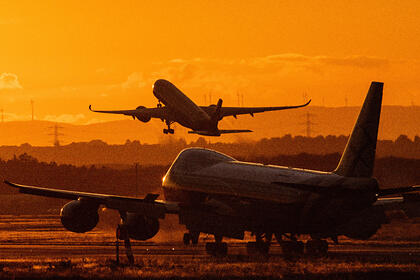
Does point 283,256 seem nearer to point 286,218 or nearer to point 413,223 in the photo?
point 286,218

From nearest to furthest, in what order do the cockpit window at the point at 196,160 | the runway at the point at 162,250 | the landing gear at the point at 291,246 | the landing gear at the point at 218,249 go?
the landing gear at the point at 291,246 < the landing gear at the point at 218,249 < the runway at the point at 162,250 < the cockpit window at the point at 196,160

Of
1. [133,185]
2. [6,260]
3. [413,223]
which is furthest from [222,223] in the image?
[133,185]

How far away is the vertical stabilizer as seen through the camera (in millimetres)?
52875

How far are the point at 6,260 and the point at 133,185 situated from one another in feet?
388

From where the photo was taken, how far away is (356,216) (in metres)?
54.1

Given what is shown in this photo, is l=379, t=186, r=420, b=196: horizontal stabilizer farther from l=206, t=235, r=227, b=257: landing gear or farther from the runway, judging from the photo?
l=206, t=235, r=227, b=257: landing gear

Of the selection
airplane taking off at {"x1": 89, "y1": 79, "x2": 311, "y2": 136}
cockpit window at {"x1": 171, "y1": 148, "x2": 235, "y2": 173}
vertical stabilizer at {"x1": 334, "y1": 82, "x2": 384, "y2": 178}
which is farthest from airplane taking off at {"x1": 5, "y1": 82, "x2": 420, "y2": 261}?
airplane taking off at {"x1": 89, "y1": 79, "x2": 311, "y2": 136}

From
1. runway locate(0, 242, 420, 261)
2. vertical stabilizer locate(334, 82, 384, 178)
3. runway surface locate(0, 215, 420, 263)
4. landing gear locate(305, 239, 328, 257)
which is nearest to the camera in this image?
vertical stabilizer locate(334, 82, 384, 178)

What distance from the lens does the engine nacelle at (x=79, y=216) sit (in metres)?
56.4

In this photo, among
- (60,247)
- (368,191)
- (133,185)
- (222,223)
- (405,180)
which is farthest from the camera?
(133,185)

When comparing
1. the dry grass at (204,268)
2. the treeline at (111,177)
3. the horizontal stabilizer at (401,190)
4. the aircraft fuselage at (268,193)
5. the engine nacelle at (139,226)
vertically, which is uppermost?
the horizontal stabilizer at (401,190)

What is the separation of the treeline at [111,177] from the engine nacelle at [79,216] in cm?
5672

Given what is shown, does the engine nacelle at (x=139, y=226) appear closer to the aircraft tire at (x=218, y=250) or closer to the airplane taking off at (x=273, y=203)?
the airplane taking off at (x=273, y=203)

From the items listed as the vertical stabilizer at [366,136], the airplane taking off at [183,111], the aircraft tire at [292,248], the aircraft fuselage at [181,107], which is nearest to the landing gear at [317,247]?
the aircraft tire at [292,248]
